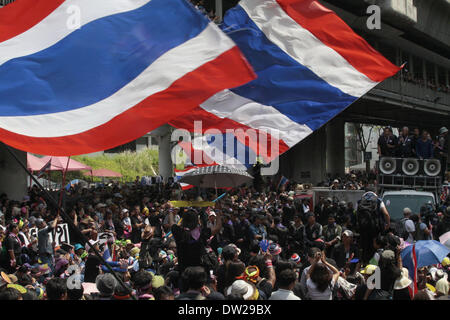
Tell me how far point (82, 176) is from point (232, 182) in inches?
1739

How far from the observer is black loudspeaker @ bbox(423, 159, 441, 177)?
571 inches

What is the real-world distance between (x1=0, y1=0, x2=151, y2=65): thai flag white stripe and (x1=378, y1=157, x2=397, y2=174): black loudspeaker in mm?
10684

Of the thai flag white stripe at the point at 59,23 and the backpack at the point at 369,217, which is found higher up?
the thai flag white stripe at the point at 59,23

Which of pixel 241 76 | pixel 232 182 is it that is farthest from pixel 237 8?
pixel 232 182

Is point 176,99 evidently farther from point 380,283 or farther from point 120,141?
point 380,283

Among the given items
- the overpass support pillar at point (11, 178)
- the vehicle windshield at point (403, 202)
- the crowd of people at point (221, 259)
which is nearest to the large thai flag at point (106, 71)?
the crowd of people at point (221, 259)

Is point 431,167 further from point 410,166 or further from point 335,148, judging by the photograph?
point 335,148

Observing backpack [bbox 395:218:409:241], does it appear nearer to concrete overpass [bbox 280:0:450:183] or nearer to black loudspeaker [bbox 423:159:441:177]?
black loudspeaker [bbox 423:159:441:177]

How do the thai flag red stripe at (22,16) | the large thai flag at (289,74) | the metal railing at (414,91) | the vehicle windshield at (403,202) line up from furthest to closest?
the metal railing at (414,91)
the vehicle windshield at (403,202)
the large thai flag at (289,74)
the thai flag red stripe at (22,16)

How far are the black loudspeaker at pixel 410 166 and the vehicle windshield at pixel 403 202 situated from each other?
1.42m

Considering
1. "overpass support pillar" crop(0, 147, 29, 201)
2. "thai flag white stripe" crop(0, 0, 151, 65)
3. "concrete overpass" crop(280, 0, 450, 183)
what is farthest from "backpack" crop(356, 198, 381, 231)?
"concrete overpass" crop(280, 0, 450, 183)

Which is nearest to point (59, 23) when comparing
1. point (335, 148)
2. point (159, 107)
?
point (159, 107)

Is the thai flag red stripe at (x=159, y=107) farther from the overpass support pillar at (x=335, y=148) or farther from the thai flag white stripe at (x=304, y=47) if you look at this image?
the overpass support pillar at (x=335, y=148)

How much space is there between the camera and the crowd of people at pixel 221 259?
4980 millimetres
